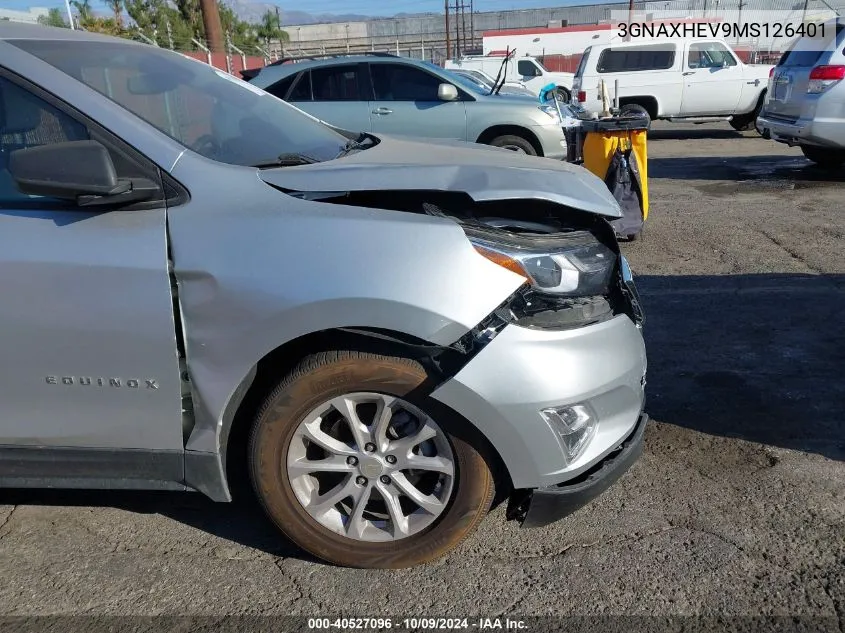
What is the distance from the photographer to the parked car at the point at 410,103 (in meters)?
9.58

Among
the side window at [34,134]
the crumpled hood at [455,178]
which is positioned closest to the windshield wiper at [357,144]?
the crumpled hood at [455,178]

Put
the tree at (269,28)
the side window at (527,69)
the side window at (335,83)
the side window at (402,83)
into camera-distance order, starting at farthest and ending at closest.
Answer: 1. the tree at (269,28)
2. the side window at (527,69)
3. the side window at (335,83)
4. the side window at (402,83)


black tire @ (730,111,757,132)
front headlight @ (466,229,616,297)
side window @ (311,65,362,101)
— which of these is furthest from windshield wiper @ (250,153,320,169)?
black tire @ (730,111,757,132)

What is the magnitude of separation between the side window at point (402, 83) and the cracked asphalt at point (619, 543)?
6216 millimetres

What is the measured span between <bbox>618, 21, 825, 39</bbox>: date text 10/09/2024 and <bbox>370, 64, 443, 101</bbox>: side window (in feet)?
38.7

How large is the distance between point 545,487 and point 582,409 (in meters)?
0.30

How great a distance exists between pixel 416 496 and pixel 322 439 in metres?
0.39

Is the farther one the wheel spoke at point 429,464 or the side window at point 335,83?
the side window at point 335,83

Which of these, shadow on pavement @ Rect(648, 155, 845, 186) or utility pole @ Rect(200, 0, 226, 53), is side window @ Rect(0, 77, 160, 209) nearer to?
shadow on pavement @ Rect(648, 155, 845, 186)

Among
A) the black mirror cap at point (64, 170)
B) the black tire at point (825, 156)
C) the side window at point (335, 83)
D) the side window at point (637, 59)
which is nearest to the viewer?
the black mirror cap at point (64, 170)

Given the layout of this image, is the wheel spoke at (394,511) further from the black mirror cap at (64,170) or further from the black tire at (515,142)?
the black tire at (515,142)

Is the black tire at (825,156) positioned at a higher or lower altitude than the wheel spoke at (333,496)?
lower

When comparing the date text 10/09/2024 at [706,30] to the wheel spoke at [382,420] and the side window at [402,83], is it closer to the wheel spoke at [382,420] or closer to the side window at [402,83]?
the side window at [402,83]

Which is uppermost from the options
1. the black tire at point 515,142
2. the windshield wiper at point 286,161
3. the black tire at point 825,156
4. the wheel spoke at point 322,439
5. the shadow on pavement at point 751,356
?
the windshield wiper at point 286,161
